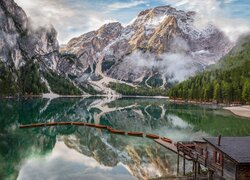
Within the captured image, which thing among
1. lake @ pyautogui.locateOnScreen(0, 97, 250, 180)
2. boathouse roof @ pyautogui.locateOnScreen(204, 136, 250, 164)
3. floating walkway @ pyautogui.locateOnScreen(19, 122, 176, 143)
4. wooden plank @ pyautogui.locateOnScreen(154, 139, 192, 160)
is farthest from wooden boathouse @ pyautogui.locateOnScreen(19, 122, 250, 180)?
floating walkway @ pyautogui.locateOnScreen(19, 122, 176, 143)

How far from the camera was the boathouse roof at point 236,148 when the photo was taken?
108ft

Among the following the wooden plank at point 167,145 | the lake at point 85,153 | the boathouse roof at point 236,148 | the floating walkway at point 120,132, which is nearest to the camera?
the boathouse roof at point 236,148

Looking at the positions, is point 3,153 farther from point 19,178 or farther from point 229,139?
point 229,139

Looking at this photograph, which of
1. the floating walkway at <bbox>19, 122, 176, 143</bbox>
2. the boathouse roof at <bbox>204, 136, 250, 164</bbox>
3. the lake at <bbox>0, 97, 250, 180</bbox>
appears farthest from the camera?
the floating walkway at <bbox>19, 122, 176, 143</bbox>

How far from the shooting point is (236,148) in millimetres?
35969

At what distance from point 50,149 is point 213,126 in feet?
165

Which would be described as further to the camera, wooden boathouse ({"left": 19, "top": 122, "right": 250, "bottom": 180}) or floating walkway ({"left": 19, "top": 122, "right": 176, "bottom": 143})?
floating walkway ({"left": 19, "top": 122, "right": 176, "bottom": 143})

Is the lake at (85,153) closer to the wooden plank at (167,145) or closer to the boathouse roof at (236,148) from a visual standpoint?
the wooden plank at (167,145)

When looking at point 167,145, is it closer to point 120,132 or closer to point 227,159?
point 120,132

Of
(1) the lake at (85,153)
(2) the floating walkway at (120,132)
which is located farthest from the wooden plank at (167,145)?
(1) the lake at (85,153)

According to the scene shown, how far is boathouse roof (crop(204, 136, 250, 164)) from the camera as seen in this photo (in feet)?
108

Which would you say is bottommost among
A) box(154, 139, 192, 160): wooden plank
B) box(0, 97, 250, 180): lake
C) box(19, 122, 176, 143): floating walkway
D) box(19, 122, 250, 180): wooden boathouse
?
box(0, 97, 250, 180): lake

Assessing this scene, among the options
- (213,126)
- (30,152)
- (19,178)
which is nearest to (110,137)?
(30,152)

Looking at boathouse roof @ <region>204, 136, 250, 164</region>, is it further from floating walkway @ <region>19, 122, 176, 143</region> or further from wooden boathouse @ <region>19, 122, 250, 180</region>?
floating walkway @ <region>19, 122, 176, 143</region>
